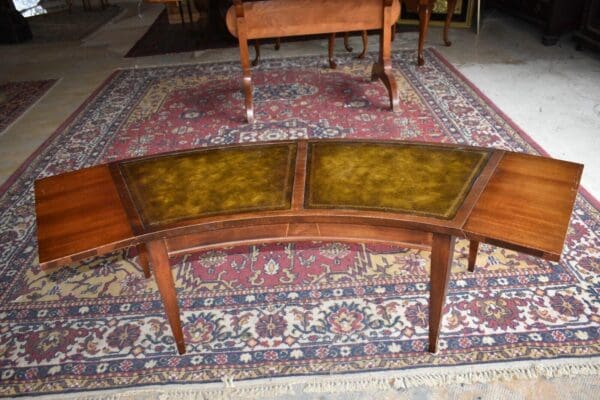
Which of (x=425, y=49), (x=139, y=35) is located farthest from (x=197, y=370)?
(x=139, y=35)

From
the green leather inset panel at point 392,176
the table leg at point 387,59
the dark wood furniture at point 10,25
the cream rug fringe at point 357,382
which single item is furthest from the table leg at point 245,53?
the dark wood furniture at point 10,25

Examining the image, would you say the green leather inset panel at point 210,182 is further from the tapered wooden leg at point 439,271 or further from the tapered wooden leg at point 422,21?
the tapered wooden leg at point 422,21

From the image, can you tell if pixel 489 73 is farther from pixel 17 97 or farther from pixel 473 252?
pixel 17 97

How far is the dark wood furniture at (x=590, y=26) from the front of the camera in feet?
12.7

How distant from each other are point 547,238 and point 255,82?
120 inches

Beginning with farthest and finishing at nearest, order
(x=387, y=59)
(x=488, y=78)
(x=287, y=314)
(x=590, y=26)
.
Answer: (x=590, y=26) → (x=488, y=78) → (x=387, y=59) → (x=287, y=314)

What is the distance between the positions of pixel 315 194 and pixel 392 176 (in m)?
0.27

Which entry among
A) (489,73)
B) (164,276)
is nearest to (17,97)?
(164,276)

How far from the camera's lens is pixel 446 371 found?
1.48 metres

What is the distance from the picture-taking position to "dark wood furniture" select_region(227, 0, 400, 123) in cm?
315

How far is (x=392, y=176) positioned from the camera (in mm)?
1595

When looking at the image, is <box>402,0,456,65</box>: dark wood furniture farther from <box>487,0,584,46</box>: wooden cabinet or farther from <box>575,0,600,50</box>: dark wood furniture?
<box>575,0,600,50</box>: dark wood furniture

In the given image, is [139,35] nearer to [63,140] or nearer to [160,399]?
[63,140]

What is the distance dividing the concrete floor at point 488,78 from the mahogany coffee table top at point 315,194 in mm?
501
